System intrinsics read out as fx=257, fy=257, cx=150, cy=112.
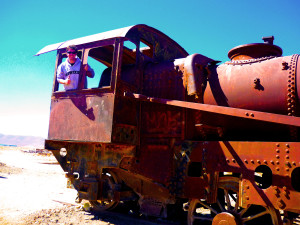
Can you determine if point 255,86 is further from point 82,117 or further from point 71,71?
point 71,71

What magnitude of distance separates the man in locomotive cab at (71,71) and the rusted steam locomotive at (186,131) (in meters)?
0.14

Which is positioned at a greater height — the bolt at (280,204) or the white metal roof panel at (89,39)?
the white metal roof panel at (89,39)

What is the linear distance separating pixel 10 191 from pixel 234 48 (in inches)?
294

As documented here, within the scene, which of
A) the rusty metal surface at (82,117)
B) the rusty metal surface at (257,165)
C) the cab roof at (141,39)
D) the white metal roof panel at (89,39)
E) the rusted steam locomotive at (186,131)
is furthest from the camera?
the cab roof at (141,39)

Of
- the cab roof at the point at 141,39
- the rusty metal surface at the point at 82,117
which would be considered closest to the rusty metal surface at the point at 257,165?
the rusty metal surface at the point at 82,117

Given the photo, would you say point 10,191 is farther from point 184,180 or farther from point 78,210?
point 184,180

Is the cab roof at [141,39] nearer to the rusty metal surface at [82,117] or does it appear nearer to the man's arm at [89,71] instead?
the man's arm at [89,71]

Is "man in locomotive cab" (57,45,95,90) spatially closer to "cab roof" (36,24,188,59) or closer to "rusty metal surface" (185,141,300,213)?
"cab roof" (36,24,188,59)

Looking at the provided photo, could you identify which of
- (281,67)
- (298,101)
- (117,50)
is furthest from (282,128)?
(117,50)

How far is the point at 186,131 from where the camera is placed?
4508 millimetres

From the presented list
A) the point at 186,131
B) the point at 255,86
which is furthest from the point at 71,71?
the point at 255,86

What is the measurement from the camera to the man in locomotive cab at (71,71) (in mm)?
5172

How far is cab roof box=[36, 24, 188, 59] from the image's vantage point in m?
4.86

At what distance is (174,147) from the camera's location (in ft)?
14.8
